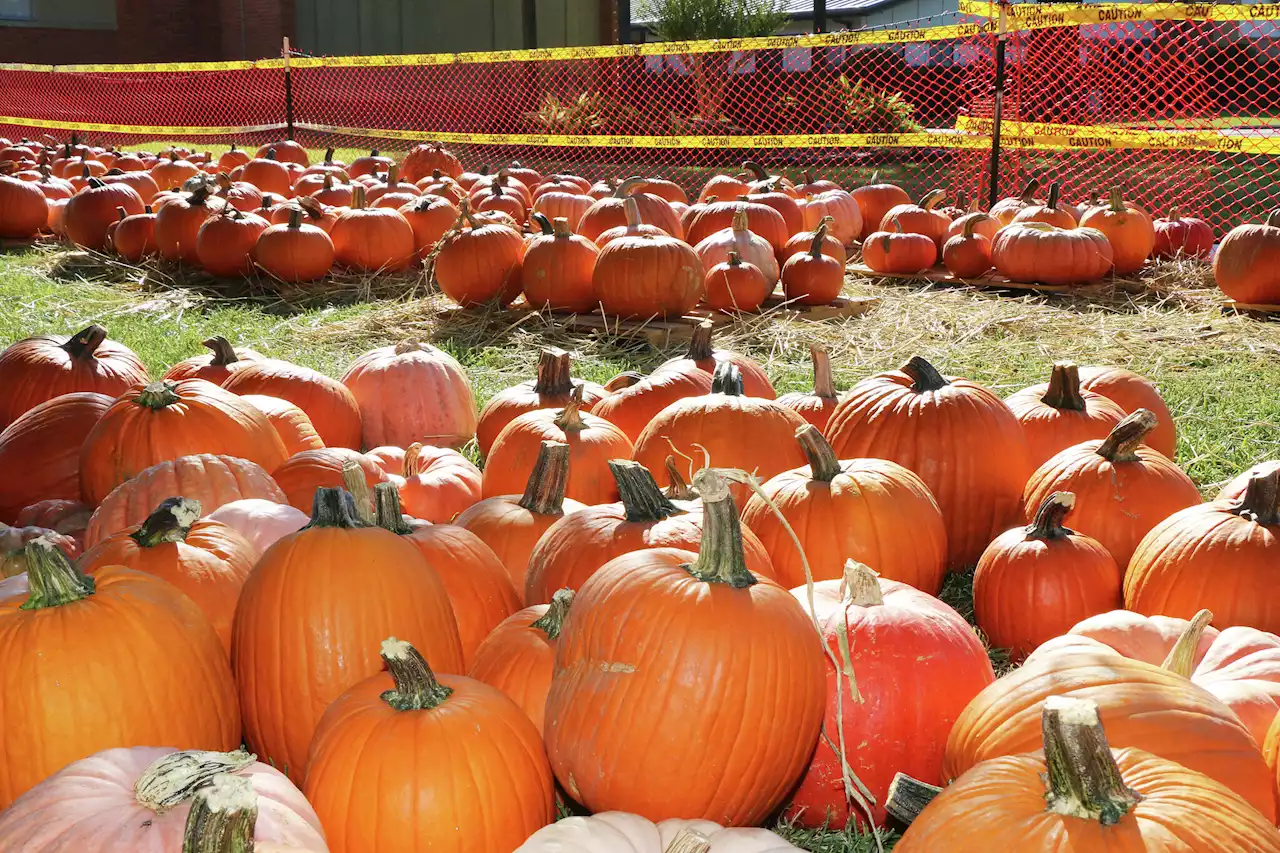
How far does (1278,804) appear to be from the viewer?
1.88 metres

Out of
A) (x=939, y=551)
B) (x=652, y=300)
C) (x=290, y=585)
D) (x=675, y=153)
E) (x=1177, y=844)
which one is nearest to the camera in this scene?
(x=1177, y=844)

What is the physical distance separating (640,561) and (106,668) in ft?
3.00

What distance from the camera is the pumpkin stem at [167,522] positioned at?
2.38 meters

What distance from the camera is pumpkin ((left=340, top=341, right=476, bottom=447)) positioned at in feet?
14.7

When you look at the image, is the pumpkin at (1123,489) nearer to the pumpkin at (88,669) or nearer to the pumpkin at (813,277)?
the pumpkin at (88,669)

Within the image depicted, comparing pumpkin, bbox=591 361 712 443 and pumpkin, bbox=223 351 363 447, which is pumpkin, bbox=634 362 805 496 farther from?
pumpkin, bbox=223 351 363 447

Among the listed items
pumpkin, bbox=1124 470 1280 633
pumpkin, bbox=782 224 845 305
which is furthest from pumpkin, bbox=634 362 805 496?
pumpkin, bbox=782 224 845 305

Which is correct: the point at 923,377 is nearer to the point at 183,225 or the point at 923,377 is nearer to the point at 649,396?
the point at 649,396

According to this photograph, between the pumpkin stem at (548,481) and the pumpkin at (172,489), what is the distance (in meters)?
0.66

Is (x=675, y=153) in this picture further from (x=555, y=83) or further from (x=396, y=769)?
(x=396, y=769)

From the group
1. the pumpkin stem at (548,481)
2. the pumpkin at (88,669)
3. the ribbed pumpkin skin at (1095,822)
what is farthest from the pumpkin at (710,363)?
the ribbed pumpkin skin at (1095,822)

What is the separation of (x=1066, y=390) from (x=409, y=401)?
239cm

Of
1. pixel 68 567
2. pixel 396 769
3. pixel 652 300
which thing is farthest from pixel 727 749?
pixel 652 300

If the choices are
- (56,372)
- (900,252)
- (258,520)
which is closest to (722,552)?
(258,520)
